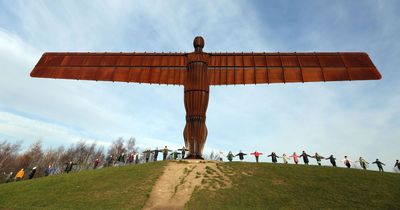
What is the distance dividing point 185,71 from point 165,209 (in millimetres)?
10948

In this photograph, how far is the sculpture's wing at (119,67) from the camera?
2030 cm

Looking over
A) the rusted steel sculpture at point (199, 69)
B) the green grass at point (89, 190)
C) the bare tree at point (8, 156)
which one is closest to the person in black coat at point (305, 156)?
the rusted steel sculpture at point (199, 69)

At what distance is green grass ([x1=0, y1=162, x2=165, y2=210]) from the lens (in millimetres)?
13297

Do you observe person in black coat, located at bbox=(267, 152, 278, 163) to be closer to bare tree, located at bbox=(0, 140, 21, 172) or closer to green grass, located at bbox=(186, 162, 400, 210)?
green grass, located at bbox=(186, 162, 400, 210)

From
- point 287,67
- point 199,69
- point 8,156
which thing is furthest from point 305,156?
point 8,156

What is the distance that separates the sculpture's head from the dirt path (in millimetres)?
8990

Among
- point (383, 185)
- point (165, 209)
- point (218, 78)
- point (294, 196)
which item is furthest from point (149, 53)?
point (383, 185)

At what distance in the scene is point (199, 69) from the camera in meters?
19.5

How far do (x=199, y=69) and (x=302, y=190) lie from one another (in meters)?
11.0

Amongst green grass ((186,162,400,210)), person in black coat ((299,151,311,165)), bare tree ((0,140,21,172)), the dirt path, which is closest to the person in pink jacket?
person in black coat ((299,151,311,165))

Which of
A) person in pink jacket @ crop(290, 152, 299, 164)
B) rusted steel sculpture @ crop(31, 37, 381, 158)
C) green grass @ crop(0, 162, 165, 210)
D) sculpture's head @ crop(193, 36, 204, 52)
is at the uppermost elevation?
sculpture's head @ crop(193, 36, 204, 52)

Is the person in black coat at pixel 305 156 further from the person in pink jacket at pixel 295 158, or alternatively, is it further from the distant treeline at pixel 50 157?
the distant treeline at pixel 50 157

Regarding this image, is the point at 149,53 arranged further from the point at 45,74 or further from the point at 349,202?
the point at 349,202

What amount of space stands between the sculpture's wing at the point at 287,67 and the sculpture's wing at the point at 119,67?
3146mm
